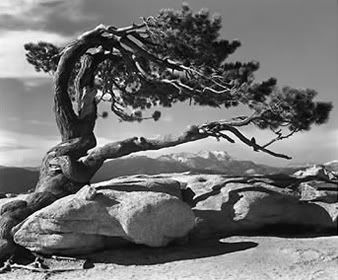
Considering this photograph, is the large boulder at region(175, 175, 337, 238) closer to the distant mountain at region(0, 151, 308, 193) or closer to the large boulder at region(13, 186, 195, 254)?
the large boulder at region(13, 186, 195, 254)

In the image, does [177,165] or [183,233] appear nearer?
[183,233]

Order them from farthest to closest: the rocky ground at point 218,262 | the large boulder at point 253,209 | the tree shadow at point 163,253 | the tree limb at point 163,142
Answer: the tree limb at point 163,142
the large boulder at point 253,209
the tree shadow at point 163,253
the rocky ground at point 218,262

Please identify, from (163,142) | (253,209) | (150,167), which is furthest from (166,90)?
(150,167)

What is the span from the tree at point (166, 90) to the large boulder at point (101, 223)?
1.07 meters

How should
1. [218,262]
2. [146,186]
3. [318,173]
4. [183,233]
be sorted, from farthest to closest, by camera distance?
[318,173]
[146,186]
[183,233]
[218,262]

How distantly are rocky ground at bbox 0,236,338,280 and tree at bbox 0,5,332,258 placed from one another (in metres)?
2.15

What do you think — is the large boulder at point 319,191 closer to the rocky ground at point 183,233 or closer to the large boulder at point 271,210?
the rocky ground at point 183,233

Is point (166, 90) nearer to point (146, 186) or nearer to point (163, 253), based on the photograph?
point (146, 186)

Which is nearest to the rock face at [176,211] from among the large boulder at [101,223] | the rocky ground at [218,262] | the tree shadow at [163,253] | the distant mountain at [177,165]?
the large boulder at [101,223]

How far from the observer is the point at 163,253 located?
8273 millimetres

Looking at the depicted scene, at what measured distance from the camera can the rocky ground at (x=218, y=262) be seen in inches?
280

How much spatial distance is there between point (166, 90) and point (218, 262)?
519cm

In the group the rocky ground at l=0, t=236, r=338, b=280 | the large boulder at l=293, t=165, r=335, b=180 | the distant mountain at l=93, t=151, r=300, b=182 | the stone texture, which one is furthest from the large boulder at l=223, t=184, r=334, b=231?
the distant mountain at l=93, t=151, r=300, b=182

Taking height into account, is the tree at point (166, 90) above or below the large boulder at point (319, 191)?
above
